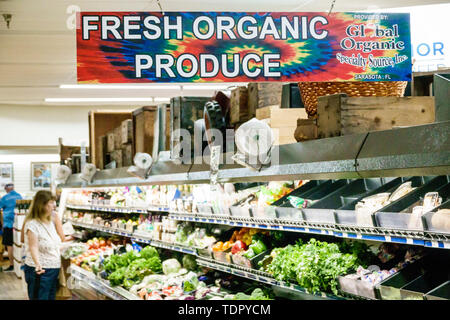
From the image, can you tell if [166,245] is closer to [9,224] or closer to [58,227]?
[58,227]

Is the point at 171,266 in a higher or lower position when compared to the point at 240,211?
lower

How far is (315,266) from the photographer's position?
3.56 m

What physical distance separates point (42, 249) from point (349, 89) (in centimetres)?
462

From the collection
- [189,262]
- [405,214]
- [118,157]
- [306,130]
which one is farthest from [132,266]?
[405,214]

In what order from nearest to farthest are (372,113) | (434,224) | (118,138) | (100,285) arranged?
(434,224) < (372,113) < (118,138) < (100,285)

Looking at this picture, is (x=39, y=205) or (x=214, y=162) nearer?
(x=214, y=162)

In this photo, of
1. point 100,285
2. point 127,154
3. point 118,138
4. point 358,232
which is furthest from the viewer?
point 100,285

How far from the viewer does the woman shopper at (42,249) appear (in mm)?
6879

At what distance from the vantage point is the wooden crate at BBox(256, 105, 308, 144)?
12.0 feet

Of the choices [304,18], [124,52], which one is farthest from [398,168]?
[124,52]

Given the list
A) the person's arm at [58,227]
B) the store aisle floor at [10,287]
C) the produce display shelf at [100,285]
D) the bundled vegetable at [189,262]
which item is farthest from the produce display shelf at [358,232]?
the store aisle floor at [10,287]

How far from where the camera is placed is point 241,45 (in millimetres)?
3580

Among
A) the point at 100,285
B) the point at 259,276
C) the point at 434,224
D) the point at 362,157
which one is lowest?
the point at 100,285

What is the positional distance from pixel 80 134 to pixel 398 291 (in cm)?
1458
